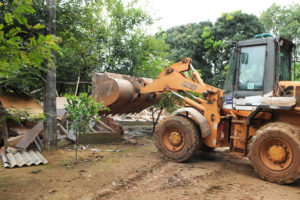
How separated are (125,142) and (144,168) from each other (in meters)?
3.29

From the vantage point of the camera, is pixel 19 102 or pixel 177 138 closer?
pixel 177 138

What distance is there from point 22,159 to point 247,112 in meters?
5.22

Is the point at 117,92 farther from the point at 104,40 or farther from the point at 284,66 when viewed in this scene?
the point at 104,40

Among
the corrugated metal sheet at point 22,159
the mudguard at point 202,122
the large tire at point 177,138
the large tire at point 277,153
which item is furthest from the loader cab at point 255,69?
the corrugated metal sheet at point 22,159

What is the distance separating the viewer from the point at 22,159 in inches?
229

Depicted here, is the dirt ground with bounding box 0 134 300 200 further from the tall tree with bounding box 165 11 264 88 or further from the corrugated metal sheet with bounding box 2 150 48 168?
the tall tree with bounding box 165 11 264 88

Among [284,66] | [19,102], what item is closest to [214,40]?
[284,66]

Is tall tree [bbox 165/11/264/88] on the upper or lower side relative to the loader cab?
upper

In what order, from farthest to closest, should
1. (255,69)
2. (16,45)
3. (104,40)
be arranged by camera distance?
(104,40), (255,69), (16,45)

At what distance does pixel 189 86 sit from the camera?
6.63 metres

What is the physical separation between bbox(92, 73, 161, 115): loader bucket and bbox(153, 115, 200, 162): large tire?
54.9 inches

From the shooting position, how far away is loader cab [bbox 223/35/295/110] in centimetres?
532

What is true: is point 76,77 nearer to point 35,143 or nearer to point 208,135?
point 35,143

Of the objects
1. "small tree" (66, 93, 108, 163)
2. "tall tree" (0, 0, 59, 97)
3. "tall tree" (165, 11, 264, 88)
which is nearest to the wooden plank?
"small tree" (66, 93, 108, 163)
